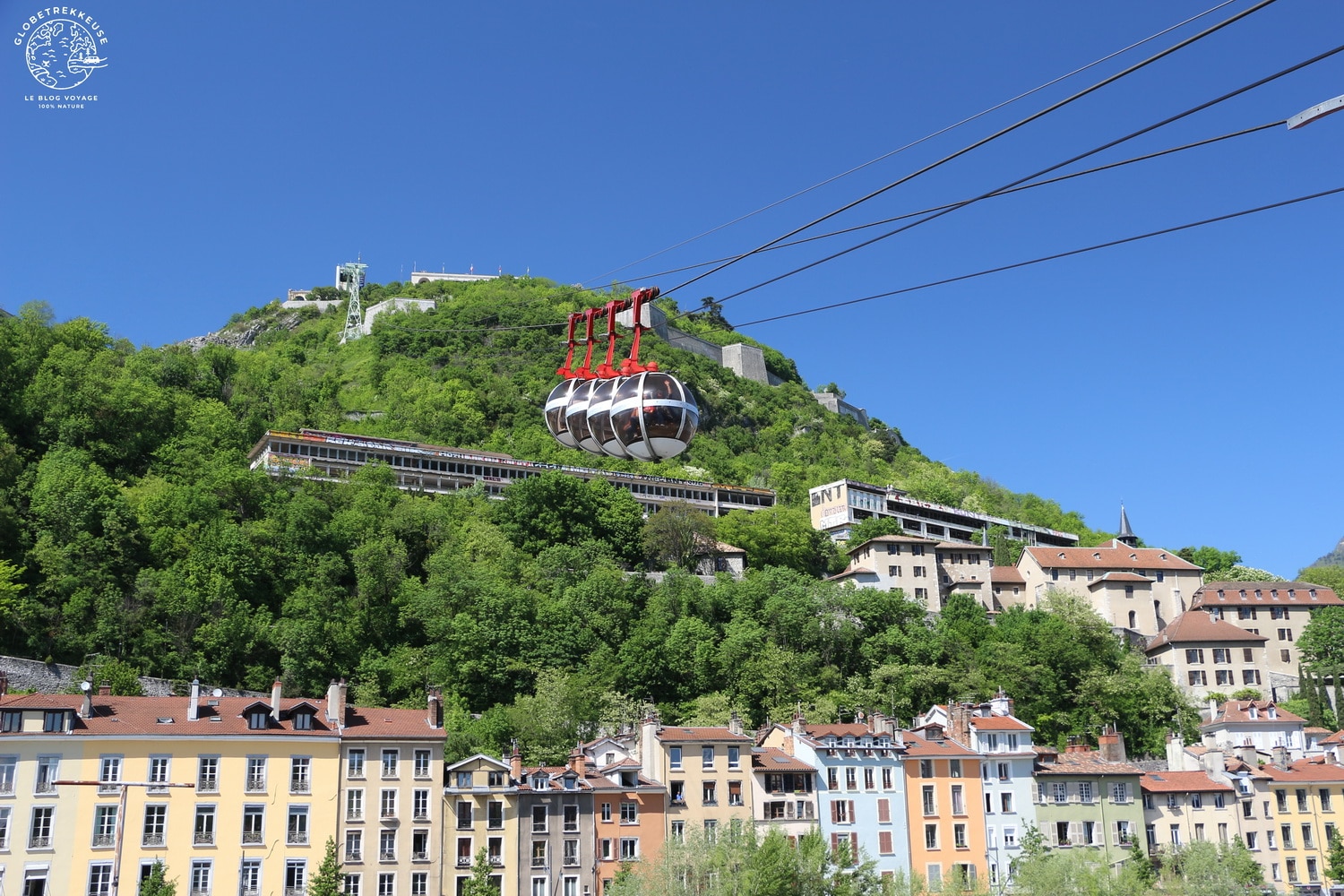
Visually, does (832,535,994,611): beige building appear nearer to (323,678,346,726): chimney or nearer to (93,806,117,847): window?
(323,678,346,726): chimney

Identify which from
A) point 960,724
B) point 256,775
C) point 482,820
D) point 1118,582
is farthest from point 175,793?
point 1118,582

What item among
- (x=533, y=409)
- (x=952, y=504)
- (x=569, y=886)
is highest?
(x=533, y=409)

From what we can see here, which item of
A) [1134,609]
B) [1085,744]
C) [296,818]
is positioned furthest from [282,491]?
[1134,609]

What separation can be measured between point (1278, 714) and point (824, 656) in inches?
977

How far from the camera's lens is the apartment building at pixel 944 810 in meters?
57.7

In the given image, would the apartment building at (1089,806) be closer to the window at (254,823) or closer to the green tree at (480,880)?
the green tree at (480,880)

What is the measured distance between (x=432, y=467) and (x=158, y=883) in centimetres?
5840

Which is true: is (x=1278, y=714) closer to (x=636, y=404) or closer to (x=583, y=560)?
(x=583, y=560)

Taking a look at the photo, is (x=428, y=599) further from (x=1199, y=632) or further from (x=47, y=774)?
(x=1199, y=632)

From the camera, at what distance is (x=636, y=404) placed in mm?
22297

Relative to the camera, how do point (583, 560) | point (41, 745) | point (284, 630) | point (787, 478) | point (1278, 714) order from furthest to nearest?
point (787, 478), point (583, 560), point (1278, 714), point (284, 630), point (41, 745)

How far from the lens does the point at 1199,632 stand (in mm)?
92312

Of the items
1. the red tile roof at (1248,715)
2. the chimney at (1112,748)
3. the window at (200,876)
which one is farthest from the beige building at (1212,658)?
the window at (200,876)

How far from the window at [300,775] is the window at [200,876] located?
369cm
